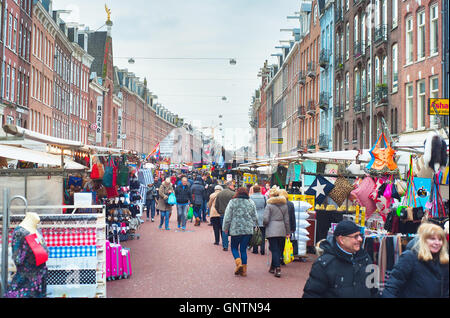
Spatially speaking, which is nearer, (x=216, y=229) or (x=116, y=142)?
(x=216, y=229)

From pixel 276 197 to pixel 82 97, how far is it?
54.7m

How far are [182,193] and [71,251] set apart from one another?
10.3m

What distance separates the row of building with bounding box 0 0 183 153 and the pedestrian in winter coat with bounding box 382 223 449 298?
32790 millimetres

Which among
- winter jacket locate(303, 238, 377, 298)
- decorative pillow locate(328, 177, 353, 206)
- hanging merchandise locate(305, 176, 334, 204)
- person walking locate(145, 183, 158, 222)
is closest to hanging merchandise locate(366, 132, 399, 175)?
decorative pillow locate(328, 177, 353, 206)

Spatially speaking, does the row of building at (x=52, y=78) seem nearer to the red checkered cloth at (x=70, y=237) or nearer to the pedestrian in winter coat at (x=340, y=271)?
the red checkered cloth at (x=70, y=237)

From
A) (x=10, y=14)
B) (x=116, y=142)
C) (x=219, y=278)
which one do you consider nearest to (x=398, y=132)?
(x=219, y=278)

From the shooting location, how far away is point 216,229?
1544cm

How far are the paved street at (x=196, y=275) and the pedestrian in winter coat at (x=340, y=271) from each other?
4.20 m

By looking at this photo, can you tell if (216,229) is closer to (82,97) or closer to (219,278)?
(219,278)

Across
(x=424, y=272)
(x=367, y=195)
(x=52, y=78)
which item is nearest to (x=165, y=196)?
(x=367, y=195)

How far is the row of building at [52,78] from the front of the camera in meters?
36.6

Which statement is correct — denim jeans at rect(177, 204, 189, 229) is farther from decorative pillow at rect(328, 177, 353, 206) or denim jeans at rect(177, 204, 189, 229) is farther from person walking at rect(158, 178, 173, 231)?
decorative pillow at rect(328, 177, 353, 206)

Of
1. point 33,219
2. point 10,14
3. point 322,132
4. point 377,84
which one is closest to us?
point 33,219

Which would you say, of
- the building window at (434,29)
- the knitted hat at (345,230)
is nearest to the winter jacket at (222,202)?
the knitted hat at (345,230)
